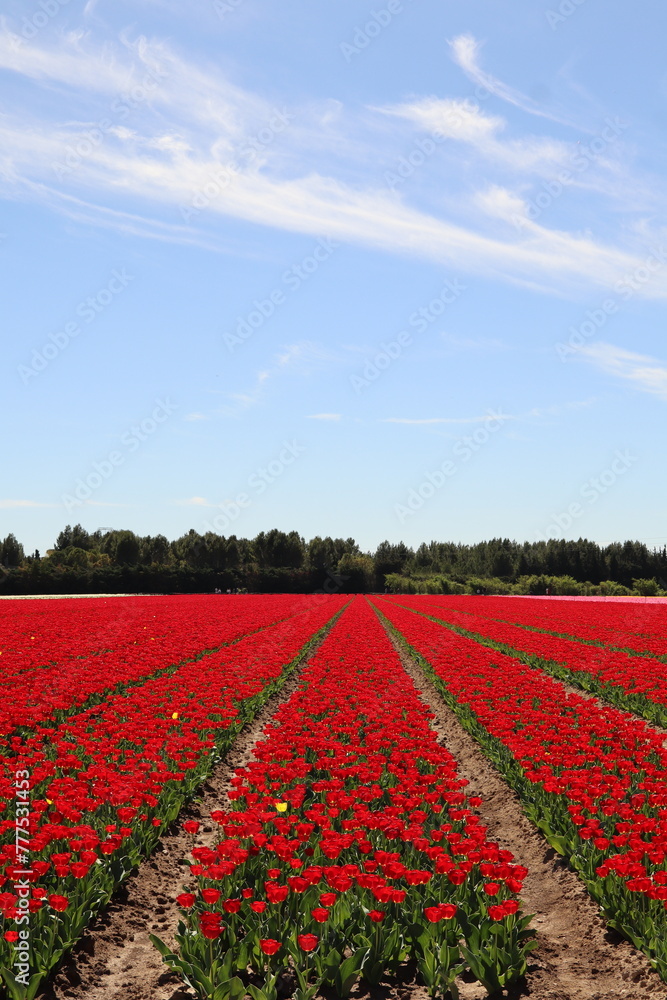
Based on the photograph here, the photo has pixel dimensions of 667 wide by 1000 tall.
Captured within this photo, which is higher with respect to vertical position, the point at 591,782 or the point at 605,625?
the point at 591,782

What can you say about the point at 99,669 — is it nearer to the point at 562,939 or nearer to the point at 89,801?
the point at 89,801

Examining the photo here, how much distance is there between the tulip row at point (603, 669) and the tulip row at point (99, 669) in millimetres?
9348

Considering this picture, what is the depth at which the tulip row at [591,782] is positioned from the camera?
18.2 feet

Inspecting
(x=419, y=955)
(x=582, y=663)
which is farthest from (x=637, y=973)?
(x=582, y=663)

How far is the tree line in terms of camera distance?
293 ft

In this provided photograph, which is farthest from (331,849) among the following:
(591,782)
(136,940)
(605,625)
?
(605,625)

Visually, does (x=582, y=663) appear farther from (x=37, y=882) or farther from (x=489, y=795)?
(x=37, y=882)

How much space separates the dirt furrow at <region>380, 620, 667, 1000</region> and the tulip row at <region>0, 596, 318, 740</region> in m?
6.44

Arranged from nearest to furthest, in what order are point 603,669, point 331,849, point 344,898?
point 344,898
point 331,849
point 603,669

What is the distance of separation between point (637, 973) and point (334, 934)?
2.18 m

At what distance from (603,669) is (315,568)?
88.9m

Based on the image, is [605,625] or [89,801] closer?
[89,801]

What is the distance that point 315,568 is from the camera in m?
104

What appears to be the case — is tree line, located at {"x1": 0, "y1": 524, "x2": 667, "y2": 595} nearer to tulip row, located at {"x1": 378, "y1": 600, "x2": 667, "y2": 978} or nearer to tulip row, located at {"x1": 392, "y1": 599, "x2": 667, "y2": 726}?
tulip row, located at {"x1": 392, "y1": 599, "x2": 667, "y2": 726}
